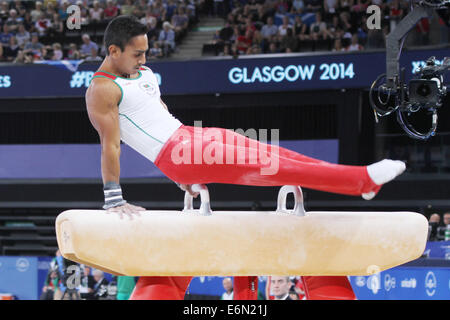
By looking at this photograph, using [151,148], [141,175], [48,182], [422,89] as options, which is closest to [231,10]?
[141,175]

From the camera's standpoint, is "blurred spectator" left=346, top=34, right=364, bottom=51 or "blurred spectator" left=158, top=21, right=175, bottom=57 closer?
"blurred spectator" left=346, top=34, right=364, bottom=51

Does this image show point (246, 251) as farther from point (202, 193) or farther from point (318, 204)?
point (318, 204)

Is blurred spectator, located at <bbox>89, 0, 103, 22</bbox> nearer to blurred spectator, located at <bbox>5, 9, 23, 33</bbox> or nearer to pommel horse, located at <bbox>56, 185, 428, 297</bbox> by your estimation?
blurred spectator, located at <bbox>5, 9, 23, 33</bbox>

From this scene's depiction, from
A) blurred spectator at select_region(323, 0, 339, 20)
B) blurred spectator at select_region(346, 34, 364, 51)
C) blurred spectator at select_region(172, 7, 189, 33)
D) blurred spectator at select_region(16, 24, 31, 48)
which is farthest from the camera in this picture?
blurred spectator at select_region(172, 7, 189, 33)

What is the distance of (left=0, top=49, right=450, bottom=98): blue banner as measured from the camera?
1095 cm

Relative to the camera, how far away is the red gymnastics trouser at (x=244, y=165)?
325 centimetres

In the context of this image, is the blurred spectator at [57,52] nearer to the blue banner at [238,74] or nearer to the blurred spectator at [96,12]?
the blue banner at [238,74]

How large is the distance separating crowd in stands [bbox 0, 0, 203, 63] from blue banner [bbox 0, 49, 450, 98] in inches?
21.1

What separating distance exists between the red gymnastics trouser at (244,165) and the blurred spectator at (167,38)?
9655 mm

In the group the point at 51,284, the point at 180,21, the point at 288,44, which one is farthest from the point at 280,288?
the point at 180,21

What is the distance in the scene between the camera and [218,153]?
11.2 ft

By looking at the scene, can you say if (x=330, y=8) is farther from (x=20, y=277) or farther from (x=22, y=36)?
(x=20, y=277)

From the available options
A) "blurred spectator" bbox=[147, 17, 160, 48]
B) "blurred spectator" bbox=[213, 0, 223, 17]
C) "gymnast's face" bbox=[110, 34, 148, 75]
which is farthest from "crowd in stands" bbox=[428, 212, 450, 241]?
"blurred spectator" bbox=[213, 0, 223, 17]

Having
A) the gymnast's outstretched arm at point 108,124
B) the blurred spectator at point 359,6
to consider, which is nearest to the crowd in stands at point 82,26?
the blurred spectator at point 359,6
